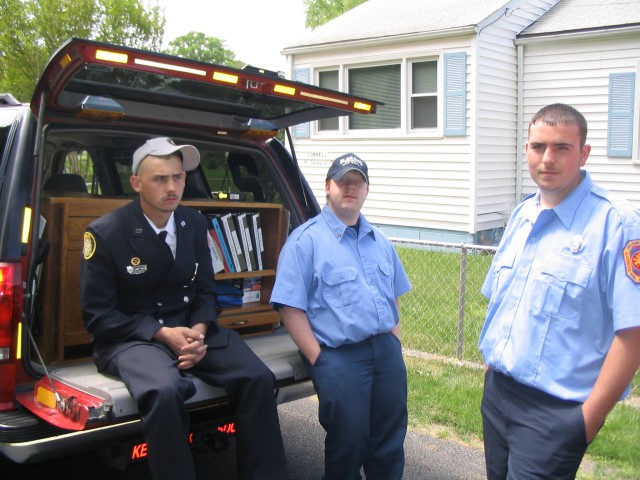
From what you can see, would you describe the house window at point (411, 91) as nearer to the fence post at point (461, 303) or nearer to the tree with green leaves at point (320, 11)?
the fence post at point (461, 303)

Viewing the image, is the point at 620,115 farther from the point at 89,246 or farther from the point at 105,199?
the point at 89,246

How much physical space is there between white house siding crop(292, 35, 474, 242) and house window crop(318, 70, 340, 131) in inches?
7.2

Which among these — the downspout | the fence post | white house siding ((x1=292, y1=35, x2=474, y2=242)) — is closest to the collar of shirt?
the fence post

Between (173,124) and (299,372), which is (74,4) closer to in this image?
(173,124)

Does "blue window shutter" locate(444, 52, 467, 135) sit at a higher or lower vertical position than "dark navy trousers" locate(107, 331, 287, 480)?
higher

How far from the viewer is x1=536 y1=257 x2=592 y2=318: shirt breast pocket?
7.87 ft

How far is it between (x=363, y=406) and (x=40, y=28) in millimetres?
16579

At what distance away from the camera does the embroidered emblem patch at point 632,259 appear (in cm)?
228

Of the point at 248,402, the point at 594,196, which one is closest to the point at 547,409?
the point at 594,196

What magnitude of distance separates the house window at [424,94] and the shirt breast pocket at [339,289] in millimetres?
8811

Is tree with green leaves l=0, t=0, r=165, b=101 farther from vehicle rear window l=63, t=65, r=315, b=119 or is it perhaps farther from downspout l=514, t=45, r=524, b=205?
vehicle rear window l=63, t=65, r=315, b=119

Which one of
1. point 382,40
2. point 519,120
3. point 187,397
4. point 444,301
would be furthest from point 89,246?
point 519,120

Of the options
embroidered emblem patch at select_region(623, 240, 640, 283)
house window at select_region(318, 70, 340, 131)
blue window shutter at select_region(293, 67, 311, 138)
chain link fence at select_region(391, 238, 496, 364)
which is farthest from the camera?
blue window shutter at select_region(293, 67, 311, 138)

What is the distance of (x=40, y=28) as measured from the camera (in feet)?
56.1
